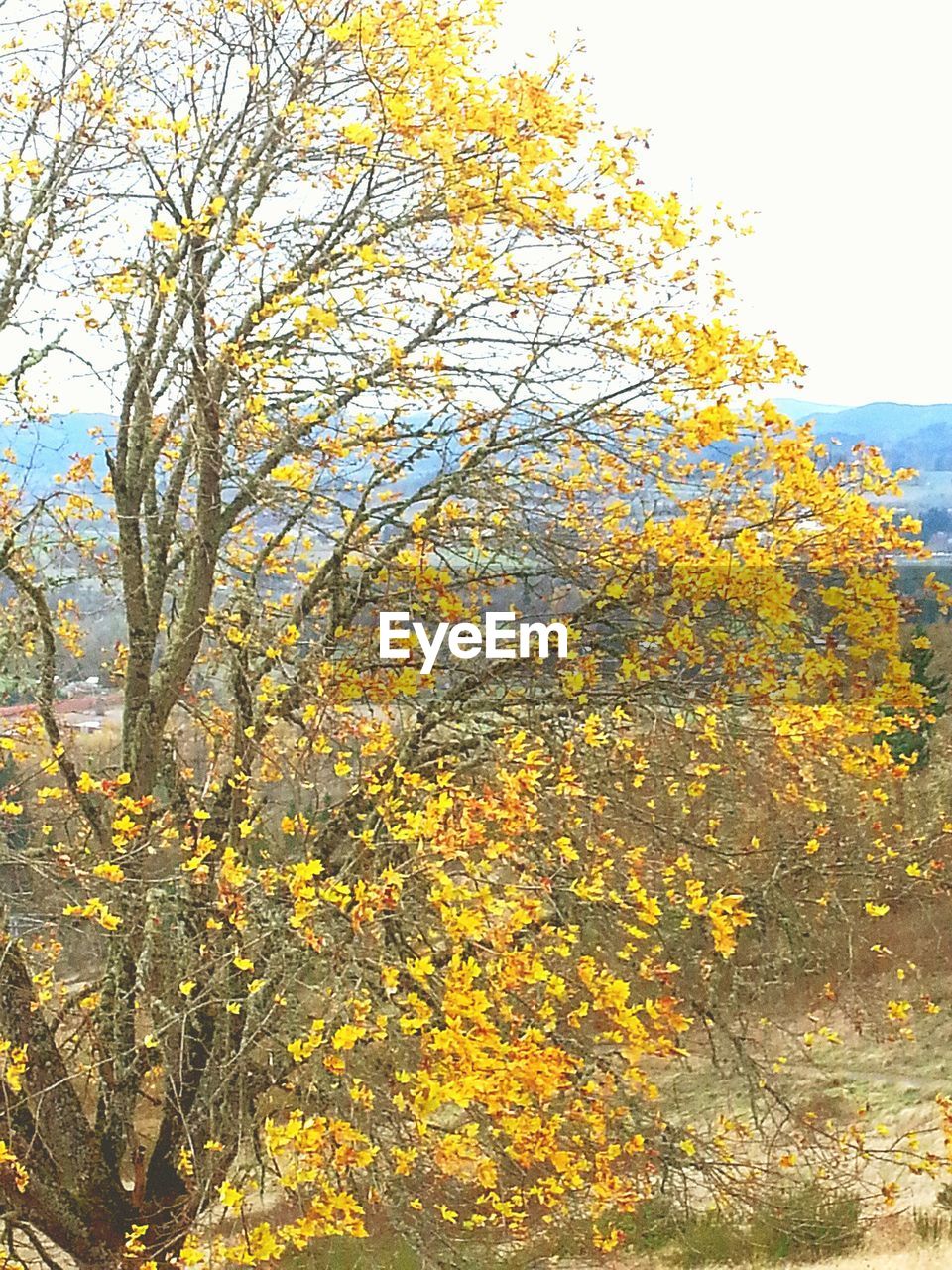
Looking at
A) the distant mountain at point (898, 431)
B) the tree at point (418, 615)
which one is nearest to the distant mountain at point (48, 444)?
the tree at point (418, 615)

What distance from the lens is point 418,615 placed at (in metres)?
4.80

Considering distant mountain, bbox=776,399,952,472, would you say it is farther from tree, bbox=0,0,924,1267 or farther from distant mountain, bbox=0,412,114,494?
distant mountain, bbox=0,412,114,494

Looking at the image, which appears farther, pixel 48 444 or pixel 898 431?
pixel 898 431

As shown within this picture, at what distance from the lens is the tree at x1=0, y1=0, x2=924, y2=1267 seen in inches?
157

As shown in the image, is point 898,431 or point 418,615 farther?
point 898,431

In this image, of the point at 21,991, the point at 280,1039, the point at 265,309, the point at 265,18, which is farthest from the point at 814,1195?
the point at 265,18

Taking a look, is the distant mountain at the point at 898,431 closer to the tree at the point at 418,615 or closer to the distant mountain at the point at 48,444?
the tree at the point at 418,615

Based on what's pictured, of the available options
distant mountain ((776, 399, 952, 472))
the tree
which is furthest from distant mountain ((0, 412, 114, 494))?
distant mountain ((776, 399, 952, 472))

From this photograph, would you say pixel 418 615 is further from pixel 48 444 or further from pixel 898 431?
pixel 898 431

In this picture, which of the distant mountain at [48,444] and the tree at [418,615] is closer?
the tree at [418,615]

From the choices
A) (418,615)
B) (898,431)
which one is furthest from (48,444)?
(898,431)

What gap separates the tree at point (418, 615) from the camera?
3.98 m

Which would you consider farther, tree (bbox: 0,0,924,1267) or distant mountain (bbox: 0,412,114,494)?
distant mountain (bbox: 0,412,114,494)

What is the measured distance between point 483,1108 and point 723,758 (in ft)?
6.32
